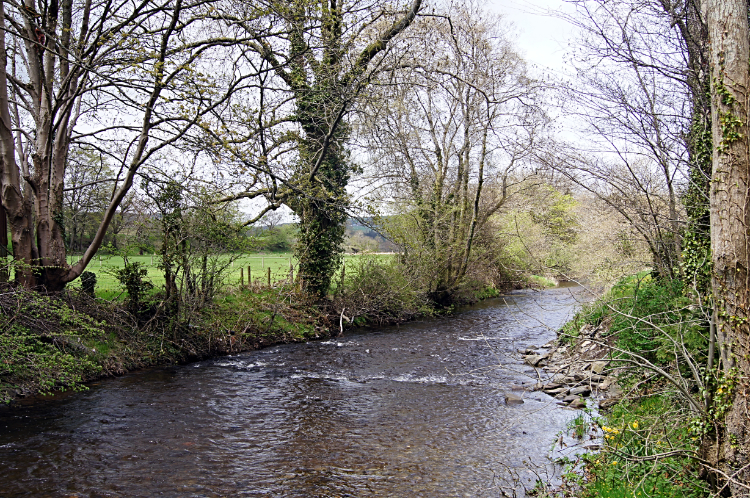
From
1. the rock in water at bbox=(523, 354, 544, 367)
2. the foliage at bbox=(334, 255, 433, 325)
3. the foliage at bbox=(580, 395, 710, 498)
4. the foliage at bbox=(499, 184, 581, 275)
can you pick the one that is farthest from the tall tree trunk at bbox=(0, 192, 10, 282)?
the foliage at bbox=(499, 184, 581, 275)

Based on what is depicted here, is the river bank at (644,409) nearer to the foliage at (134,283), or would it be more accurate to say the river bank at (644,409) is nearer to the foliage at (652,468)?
the foliage at (652,468)

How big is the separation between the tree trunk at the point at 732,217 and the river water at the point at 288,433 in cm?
159

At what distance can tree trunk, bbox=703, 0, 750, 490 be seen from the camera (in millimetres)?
4746

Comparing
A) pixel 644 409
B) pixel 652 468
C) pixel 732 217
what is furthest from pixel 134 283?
pixel 732 217

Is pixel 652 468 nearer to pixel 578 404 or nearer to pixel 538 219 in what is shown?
pixel 578 404

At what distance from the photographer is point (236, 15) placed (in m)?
11.5

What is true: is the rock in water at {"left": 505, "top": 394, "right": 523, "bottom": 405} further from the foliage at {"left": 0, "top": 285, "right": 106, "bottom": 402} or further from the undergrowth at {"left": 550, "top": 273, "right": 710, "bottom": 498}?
the foliage at {"left": 0, "top": 285, "right": 106, "bottom": 402}

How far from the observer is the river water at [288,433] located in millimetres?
6355

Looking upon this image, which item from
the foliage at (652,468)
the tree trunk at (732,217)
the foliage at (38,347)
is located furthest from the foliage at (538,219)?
the foliage at (38,347)

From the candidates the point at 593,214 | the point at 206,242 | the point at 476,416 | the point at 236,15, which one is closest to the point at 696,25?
the point at 593,214

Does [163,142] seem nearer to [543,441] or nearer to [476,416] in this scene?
[476,416]

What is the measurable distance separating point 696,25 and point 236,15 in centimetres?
886

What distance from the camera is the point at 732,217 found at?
16.4 ft

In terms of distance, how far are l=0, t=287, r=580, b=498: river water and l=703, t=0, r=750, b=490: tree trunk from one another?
159 centimetres
